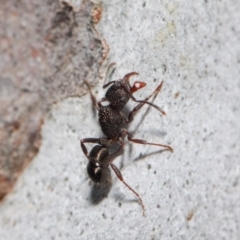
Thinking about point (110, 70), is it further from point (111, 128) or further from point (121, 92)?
point (111, 128)

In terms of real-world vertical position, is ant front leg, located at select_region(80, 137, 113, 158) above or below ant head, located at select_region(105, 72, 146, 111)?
below

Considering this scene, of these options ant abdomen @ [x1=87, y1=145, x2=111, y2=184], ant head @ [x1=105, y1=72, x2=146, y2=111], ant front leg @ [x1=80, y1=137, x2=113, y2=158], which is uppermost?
ant head @ [x1=105, y1=72, x2=146, y2=111]

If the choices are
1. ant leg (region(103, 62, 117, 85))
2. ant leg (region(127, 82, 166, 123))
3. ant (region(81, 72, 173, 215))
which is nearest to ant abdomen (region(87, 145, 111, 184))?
ant (region(81, 72, 173, 215))

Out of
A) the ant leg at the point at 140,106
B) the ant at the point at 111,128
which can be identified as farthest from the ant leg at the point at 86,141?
the ant leg at the point at 140,106

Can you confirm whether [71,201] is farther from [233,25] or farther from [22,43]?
[233,25]

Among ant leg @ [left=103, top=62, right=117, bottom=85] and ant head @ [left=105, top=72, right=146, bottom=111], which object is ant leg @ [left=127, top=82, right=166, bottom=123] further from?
ant leg @ [left=103, top=62, right=117, bottom=85]

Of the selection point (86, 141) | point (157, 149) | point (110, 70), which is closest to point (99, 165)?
point (86, 141)
